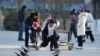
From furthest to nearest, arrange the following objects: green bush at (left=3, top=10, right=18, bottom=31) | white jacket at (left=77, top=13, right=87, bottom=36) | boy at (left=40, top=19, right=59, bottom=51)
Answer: green bush at (left=3, top=10, right=18, bottom=31) → white jacket at (left=77, top=13, right=87, bottom=36) → boy at (left=40, top=19, right=59, bottom=51)

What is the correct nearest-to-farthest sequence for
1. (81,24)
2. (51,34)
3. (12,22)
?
(51,34), (81,24), (12,22)

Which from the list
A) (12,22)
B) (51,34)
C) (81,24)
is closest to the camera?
(51,34)

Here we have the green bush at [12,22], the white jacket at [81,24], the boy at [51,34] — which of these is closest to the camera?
the boy at [51,34]

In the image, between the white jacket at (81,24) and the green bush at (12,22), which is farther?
the green bush at (12,22)

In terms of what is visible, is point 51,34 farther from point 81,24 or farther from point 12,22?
point 12,22

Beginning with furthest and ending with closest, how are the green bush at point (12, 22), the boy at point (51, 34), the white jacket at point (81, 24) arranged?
the green bush at point (12, 22)
the white jacket at point (81, 24)
the boy at point (51, 34)

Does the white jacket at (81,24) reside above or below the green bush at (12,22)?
below

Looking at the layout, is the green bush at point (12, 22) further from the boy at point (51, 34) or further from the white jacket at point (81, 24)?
the boy at point (51, 34)

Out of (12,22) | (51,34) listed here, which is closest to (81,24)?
(51,34)

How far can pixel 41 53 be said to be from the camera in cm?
1795

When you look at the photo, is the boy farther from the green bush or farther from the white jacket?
the green bush

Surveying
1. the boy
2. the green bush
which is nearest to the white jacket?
the boy

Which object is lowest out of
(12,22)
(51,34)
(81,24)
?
(51,34)

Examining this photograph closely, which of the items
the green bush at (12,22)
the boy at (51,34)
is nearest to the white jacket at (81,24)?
the boy at (51,34)
